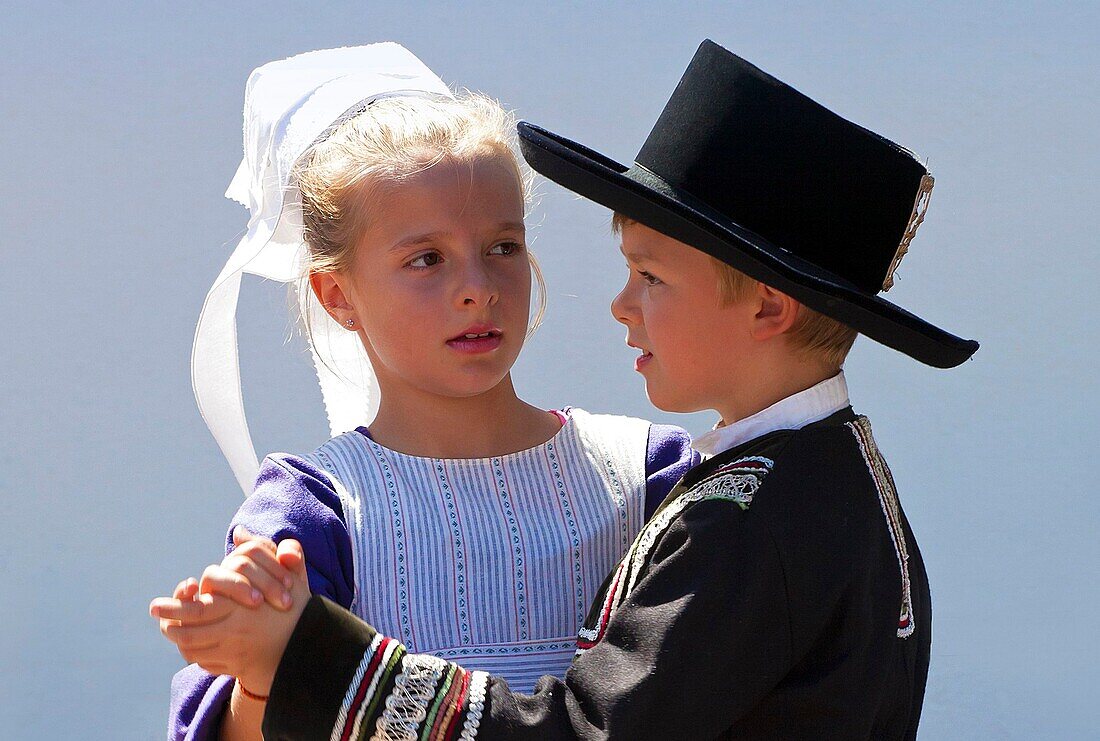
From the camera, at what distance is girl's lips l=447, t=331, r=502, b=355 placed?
5.07 feet

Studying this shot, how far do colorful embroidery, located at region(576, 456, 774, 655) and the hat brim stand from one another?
0.53 ft

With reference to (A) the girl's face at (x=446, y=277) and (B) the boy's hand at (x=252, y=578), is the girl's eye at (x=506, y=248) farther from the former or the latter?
(B) the boy's hand at (x=252, y=578)

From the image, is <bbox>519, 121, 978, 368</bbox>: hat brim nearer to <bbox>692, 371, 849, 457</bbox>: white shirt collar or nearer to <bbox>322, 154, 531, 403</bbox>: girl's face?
<bbox>692, 371, 849, 457</bbox>: white shirt collar

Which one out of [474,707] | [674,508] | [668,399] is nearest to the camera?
[474,707]

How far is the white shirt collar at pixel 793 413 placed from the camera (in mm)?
1312

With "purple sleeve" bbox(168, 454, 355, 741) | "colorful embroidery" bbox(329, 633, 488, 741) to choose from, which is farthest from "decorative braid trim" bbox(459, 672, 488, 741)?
"purple sleeve" bbox(168, 454, 355, 741)

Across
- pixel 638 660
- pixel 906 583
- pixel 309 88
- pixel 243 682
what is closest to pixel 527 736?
pixel 638 660

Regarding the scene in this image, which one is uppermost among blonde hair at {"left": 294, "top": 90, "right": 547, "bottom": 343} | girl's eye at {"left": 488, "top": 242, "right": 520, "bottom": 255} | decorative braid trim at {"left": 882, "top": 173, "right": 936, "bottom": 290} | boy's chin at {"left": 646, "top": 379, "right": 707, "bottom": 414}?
blonde hair at {"left": 294, "top": 90, "right": 547, "bottom": 343}

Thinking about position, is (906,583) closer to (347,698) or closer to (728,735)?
(728,735)

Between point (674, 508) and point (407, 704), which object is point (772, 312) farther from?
point (407, 704)

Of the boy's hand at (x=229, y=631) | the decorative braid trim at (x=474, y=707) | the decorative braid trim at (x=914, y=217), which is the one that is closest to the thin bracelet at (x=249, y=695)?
the boy's hand at (x=229, y=631)

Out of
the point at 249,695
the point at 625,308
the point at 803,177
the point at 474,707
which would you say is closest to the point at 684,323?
the point at 625,308

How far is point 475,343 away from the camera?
155 centimetres

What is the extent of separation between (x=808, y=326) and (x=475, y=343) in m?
0.40
